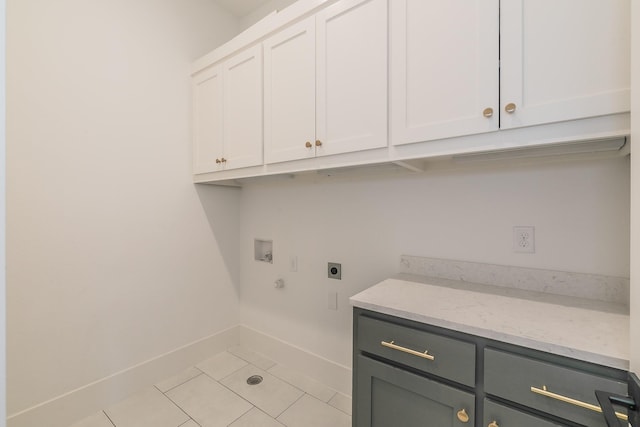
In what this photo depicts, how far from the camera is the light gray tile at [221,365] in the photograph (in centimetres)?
209

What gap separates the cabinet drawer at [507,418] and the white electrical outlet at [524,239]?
71 centimetres

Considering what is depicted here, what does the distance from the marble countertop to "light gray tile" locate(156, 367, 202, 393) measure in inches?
63.8

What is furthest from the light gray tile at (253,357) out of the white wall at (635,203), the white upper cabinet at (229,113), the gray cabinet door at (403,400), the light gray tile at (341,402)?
the white wall at (635,203)

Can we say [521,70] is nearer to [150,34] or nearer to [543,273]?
[543,273]

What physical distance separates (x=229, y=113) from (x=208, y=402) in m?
1.90

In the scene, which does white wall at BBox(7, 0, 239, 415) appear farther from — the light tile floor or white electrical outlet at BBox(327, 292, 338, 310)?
white electrical outlet at BBox(327, 292, 338, 310)

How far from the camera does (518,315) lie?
0.99 m

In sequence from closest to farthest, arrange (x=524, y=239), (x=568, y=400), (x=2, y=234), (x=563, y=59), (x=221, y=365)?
(x=2, y=234) → (x=568, y=400) → (x=563, y=59) → (x=524, y=239) → (x=221, y=365)

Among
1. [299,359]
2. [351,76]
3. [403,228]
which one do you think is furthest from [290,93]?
[299,359]

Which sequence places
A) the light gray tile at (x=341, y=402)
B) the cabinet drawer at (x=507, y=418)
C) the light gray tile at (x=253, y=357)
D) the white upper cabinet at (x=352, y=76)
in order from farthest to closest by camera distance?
the light gray tile at (x=253, y=357) → the light gray tile at (x=341, y=402) → the white upper cabinet at (x=352, y=76) → the cabinet drawer at (x=507, y=418)

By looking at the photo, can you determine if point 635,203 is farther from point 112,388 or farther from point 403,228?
point 112,388

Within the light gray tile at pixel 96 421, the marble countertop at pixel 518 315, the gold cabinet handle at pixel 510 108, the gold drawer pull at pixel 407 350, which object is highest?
the gold cabinet handle at pixel 510 108

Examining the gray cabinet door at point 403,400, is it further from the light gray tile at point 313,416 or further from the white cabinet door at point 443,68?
the white cabinet door at point 443,68

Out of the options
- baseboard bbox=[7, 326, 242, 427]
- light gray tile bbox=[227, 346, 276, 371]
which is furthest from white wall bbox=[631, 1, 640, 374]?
baseboard bbox=[7, 326, 242, 427]
